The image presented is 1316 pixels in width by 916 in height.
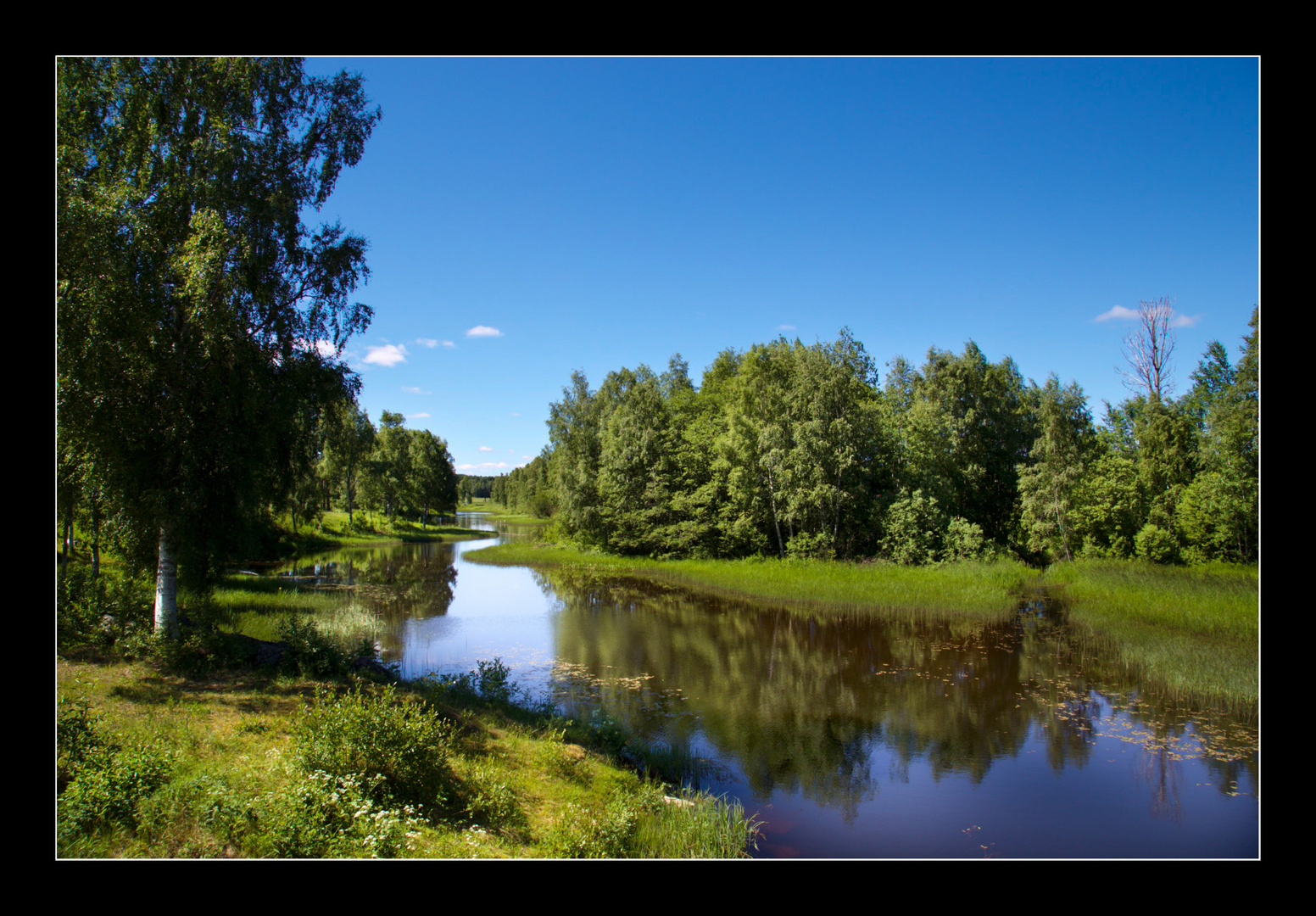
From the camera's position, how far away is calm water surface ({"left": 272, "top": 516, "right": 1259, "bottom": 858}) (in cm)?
812

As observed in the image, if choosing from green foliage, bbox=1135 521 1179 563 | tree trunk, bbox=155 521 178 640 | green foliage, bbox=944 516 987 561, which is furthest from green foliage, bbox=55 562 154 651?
green foliage, bbox=1135 521 1179 563

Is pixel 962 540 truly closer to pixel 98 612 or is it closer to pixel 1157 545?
pixel 1157 545

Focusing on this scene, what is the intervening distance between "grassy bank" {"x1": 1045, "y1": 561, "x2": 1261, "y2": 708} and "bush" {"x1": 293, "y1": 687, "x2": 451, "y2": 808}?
15554 mm

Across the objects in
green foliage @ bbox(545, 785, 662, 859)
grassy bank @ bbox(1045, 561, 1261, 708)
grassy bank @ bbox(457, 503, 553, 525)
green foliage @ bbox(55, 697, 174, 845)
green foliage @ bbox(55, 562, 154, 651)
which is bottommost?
grassy bank @ bbox(457, 503, 553, 525)

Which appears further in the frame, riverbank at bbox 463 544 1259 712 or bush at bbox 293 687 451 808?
riverbank at bbox 463 544 1259 712

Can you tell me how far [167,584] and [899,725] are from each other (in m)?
14.2

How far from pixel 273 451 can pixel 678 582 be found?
2388cm

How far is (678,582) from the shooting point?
3262 cm

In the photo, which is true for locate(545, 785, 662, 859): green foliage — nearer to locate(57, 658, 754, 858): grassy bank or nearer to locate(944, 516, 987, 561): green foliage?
locate(57, 658, 754, 858): grassy bank

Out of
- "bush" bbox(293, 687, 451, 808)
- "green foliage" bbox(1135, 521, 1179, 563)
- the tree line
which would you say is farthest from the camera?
"green foliage" bbox(1135, 521, 1179, 563)

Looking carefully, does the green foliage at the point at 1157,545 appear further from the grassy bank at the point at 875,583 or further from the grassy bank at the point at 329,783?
the grassy bank at the point at 329,783

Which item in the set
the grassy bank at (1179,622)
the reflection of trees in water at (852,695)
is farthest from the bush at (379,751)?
the grassy bank at (1179,622)

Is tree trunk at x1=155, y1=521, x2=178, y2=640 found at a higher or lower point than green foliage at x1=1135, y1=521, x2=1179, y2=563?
higher

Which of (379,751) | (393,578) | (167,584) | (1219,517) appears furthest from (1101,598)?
(393,578)
